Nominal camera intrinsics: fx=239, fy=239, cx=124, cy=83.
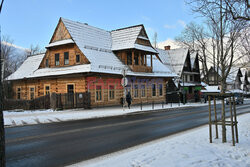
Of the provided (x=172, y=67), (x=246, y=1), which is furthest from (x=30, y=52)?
(x=246, y=1)

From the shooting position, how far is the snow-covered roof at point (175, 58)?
48.0 meters

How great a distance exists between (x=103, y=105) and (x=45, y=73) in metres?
8.20

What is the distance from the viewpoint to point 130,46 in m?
30.1

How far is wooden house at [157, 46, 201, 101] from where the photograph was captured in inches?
1884

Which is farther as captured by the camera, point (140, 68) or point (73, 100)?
point (140, 68)

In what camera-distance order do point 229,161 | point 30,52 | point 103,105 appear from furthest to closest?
point 30,52, point 103,105, point 229,161

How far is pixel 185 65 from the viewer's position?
49.8 metres

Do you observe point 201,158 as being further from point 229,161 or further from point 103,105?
point 103,105

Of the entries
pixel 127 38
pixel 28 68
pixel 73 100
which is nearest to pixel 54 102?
pixel 73 100

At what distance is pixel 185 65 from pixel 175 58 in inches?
99.9

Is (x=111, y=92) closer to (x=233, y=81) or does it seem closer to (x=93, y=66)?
(x=93, y=66)

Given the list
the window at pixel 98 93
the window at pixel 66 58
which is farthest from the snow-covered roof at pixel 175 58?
the window at pixel 66 58

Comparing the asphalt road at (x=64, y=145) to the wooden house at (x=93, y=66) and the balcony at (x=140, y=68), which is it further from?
the balcony at (x=140, y=68)

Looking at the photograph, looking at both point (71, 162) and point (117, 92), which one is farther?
point (117, 92)
